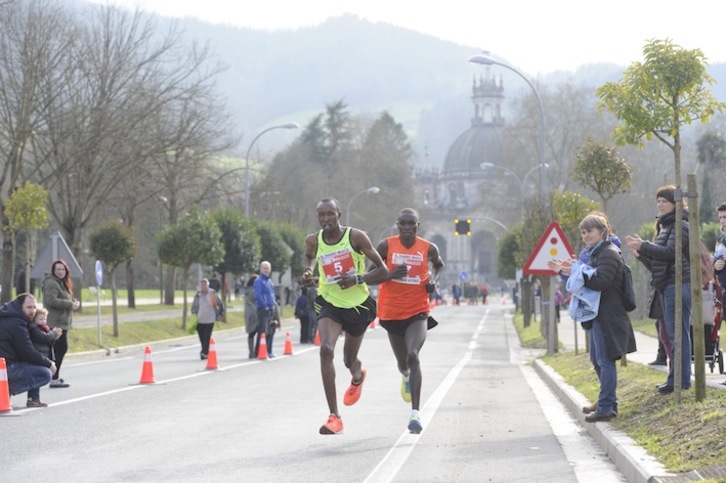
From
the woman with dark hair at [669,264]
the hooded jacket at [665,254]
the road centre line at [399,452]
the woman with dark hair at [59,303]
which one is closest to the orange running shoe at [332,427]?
the road centre line at [399,452]

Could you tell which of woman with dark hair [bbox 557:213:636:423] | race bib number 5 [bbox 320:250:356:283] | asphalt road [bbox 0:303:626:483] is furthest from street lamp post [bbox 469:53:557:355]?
race bib number 5 [bbox 320:250:356:283]

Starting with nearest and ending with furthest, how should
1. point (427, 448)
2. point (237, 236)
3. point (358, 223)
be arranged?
1. point (427, 448)
2. point (237, 236)
3. point (358, 223)

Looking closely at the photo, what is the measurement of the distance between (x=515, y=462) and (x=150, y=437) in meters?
3.35

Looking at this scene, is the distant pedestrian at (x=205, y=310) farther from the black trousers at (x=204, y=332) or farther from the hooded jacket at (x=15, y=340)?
the hooded jacket at (x=15, y=340)

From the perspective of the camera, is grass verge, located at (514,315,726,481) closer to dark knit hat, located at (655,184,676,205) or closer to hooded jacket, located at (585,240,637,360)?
hooded jacket, located at (585,240,637,360)

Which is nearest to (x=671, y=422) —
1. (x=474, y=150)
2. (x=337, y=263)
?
(x=337, y=263)

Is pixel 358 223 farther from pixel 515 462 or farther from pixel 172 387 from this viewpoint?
pixel 515 462

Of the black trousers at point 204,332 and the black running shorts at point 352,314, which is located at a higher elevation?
the black running shorts at point 352,314

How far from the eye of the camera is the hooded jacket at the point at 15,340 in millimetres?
15273

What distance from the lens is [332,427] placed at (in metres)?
12.0

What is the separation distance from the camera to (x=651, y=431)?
11344mm

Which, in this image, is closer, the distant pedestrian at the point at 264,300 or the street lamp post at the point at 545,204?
the street lamp post at the point at 545,204

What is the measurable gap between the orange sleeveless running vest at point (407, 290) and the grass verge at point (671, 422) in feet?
6.52

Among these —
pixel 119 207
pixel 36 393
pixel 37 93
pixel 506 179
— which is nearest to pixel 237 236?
pixel 119 207
